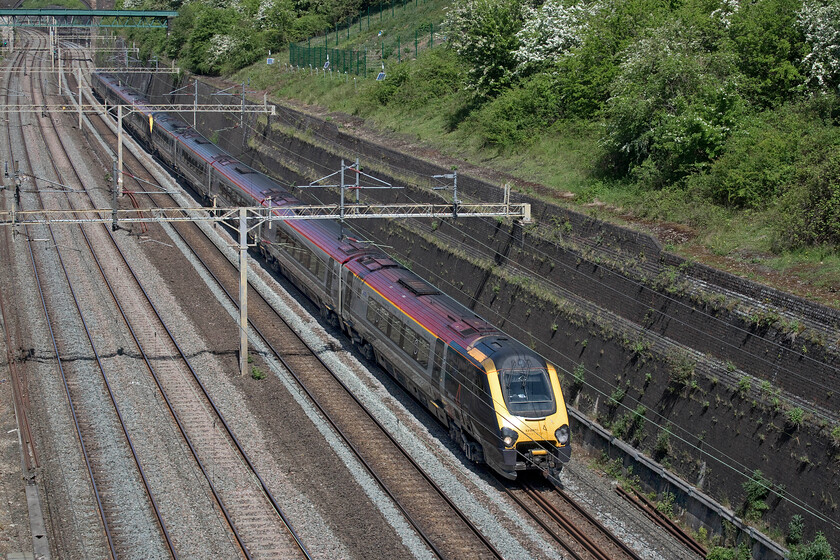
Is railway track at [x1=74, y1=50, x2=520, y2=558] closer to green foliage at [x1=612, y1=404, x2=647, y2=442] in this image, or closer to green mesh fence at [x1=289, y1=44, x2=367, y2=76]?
green foliage at [x1=612, y1=404, x2=647, y2=442]

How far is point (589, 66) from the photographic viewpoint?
33.2 metres

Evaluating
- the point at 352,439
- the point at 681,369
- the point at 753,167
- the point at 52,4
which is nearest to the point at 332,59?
the point at 753,167

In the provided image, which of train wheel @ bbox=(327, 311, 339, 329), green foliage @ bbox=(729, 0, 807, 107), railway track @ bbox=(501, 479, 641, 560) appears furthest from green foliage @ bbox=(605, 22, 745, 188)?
railway track @ bbox=(501, 479, 641, 560)

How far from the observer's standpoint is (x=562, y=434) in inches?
720

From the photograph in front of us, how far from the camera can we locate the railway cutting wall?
1622cm

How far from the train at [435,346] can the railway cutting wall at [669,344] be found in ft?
6.52

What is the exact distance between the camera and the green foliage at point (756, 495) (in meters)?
16.5

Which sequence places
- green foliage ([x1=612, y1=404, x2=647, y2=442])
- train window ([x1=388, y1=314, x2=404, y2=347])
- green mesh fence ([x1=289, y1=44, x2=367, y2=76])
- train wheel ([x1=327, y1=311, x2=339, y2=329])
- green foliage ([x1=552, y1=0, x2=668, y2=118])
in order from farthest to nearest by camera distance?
green mesh fence ([x1=289, y1=44, x2=367, y2=76]) < green foliage ([x1=552, y1=0, x2=668, y2=118]) < train wheel ([x1=327, y1=311, x2=339, y2=329]) < train window ([x1=388, y1=314, x2=404, y2=347]) < green foliage ([x1=612, y1=404, x2=647, y2=442])

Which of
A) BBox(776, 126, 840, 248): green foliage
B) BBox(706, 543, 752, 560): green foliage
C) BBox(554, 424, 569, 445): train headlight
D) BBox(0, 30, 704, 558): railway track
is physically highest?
BBox(776, 126, 840, 248): green foliage

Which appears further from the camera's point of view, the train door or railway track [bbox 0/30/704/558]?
the train door

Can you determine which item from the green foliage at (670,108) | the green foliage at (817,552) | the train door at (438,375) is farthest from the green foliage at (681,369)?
the green foliage at (670,108)

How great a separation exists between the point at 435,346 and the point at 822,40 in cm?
1573

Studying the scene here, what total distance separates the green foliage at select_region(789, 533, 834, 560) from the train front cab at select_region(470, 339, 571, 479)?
489cm

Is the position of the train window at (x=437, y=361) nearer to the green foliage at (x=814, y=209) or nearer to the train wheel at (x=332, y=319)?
the train wheel at (x=332, y=319)
